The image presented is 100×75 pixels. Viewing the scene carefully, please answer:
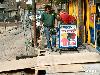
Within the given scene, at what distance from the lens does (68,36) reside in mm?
17875

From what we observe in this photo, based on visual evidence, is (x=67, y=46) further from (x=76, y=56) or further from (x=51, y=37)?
(x=76, y=56)

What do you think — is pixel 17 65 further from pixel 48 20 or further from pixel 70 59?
pixel 48 20

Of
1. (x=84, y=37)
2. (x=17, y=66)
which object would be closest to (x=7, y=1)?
(x=84, y=37)

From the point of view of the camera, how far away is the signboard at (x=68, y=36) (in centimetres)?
1775

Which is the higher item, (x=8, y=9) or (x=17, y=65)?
(x=17, y=65)

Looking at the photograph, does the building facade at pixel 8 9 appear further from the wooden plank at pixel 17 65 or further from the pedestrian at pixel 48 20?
the wooden plank at pixel 17 65

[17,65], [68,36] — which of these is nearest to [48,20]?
[68,36]

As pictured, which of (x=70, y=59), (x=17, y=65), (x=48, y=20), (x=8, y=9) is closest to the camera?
(x=17, y=65)

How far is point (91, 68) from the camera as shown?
485 inches

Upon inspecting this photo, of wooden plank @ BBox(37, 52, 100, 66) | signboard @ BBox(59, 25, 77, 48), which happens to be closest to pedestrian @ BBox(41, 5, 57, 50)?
signboard @ BBox(59, 25, 77, 48)

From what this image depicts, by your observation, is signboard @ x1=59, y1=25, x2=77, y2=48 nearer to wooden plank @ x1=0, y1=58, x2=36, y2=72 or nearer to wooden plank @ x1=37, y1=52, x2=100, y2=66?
wooden plank @ x1=37, y1=52, x2=100, y2=66

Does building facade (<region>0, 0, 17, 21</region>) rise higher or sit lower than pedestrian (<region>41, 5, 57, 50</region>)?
lower

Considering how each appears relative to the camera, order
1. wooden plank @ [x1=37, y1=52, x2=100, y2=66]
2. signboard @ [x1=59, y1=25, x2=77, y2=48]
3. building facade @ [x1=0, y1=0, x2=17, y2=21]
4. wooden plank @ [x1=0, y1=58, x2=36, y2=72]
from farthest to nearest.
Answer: building facade @ [x1=0, y1=0, x2=17, y2=21] < signboard @ [x1=59, y1=25, x2=77, y2=48] < wooden plank @ [x1=37, y1=52, x2=100, y2=66] < wooden plank @ [x1=0, y1=58, x2=36, y2=72]

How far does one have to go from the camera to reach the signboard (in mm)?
17750
